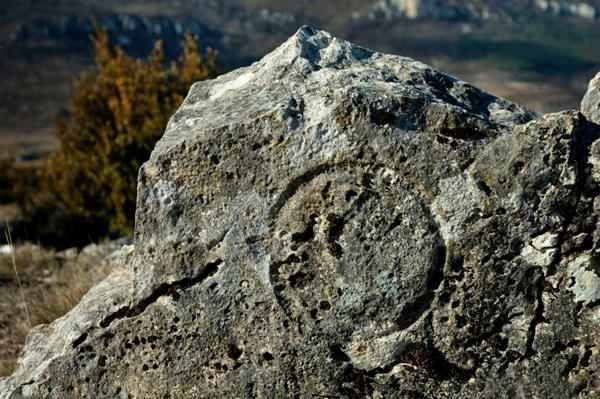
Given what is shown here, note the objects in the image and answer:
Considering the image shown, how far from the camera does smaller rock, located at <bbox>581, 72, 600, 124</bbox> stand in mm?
4051

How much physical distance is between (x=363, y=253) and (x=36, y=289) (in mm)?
5722

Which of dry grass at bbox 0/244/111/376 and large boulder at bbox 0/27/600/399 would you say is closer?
large boulder at bbox 0/27/600/399

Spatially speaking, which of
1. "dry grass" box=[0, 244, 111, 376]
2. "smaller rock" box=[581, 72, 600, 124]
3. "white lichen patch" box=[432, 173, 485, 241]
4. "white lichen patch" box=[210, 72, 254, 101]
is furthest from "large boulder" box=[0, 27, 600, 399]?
"dry grass" box=[0, 244, 111, 376]

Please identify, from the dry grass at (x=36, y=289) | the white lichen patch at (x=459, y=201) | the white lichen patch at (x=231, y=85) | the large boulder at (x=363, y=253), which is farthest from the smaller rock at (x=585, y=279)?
the dry grass at (x=36, y=289)

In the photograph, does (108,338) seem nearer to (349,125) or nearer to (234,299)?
(234,299)

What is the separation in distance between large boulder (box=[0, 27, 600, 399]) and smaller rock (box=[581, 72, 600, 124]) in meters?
0.20

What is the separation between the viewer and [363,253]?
3.88m

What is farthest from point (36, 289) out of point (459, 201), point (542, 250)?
point (542, 250)

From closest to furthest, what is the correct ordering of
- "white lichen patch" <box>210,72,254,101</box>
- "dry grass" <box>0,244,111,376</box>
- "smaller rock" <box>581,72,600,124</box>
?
"smaller rock" <box>581,72,600,124</box>, "white lichen patch" <box>210,72,254,101</box>, "dry grass" <box>0,244,111,376</box>

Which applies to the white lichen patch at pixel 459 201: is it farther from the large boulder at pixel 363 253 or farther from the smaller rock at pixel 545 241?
the smaller rock at pixel 545 241

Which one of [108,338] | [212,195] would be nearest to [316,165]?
[212,195]

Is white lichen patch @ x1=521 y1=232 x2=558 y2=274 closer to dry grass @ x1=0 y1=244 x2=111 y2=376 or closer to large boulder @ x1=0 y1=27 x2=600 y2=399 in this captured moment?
large boulder @ x1=0 y1=27 x2=600 y2=399

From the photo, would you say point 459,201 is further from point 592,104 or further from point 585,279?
point 592,104

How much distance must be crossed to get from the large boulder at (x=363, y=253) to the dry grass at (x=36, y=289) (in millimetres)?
2526
